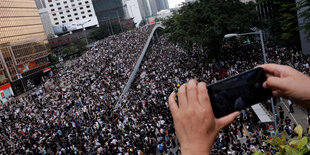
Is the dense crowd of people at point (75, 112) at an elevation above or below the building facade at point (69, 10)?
below

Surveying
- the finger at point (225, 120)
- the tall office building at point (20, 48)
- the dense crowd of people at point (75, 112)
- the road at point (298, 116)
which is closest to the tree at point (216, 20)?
the dense crowd of people at point (75, 112)

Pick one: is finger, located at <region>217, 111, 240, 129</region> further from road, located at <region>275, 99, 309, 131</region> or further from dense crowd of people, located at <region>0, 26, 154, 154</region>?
road, located at <region>275, 99, 309, 131</region>

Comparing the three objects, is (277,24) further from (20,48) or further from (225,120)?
(20,48)

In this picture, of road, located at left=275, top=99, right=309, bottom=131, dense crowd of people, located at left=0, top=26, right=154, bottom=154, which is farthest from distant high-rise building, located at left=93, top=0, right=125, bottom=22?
road, located at left=275, top=99, right=309, bottom=131

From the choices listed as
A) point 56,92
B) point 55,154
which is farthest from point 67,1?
point 55,154

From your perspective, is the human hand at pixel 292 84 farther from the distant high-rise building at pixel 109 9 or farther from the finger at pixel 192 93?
the distant high-rise building at pixel 109 9

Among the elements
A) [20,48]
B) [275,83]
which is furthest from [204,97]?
[20,48]

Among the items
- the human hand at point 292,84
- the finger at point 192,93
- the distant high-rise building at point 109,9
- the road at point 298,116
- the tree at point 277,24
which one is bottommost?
the road at point 298,116

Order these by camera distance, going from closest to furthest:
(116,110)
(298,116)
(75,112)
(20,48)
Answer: (298,116), (116,110), (75,112), (20,48)
